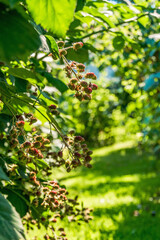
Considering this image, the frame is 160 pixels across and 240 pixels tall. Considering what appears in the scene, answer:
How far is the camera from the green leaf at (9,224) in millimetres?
595

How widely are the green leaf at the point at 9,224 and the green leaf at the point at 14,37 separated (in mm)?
381

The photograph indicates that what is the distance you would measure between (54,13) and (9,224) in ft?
1.53

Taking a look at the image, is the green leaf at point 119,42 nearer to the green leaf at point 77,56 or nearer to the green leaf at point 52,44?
the green leaf at point 77,56

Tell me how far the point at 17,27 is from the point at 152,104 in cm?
425

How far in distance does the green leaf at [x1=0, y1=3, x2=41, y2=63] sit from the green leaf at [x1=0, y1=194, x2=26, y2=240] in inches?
15.0

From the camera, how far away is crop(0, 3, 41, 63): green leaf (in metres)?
0.39

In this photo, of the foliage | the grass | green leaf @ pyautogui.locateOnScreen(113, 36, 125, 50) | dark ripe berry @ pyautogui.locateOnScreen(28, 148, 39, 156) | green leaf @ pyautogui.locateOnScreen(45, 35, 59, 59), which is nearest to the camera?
the foliage

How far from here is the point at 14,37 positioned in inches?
16.0

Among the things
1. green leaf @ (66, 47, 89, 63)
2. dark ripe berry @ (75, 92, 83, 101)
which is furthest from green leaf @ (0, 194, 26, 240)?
green leaf @ (66, 47, 89, 63)

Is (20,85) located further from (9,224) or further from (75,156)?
(9,224)

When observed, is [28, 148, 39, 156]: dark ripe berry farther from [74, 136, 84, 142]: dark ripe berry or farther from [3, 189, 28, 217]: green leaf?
[3, 189, 28, 217]: green leaf

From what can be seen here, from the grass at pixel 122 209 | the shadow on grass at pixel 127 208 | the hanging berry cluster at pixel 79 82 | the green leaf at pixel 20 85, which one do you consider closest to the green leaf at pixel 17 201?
the green leaf at pixel 20 85

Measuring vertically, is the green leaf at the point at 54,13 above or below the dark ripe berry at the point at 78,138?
below

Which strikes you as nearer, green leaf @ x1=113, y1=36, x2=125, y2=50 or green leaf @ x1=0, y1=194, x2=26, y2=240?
green leaf @ x1=0, y1=194, x2=26, y2=240
